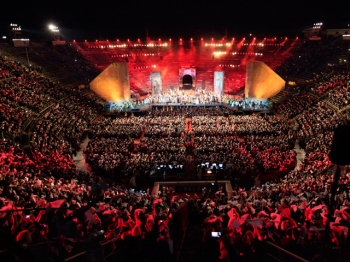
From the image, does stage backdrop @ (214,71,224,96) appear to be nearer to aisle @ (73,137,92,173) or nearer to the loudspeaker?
aisle @ (73,137,92,173)

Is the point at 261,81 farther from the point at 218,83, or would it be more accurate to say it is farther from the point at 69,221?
the point at 69,221

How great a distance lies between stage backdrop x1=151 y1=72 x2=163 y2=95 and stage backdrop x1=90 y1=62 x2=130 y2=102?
4385mm

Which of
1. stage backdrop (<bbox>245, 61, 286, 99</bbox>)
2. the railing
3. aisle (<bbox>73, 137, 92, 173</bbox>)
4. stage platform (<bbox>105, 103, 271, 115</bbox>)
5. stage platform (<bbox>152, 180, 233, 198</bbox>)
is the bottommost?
stage platform (<bbox>152, 180, 233, 198</bbox>)

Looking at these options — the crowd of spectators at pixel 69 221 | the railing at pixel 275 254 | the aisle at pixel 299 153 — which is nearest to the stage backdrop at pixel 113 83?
the aisle at pixel 299 153

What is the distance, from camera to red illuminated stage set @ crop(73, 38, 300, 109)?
138 feet

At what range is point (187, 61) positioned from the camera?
44.8 m

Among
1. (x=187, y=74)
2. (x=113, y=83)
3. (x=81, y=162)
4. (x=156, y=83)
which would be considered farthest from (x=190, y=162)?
(x=187, y=74)

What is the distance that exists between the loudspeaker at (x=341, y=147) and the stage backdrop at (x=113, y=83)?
36490mm

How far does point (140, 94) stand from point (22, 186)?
3409cm

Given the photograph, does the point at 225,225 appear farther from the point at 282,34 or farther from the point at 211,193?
the point at 282,34

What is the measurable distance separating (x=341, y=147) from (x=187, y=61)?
43.9 m

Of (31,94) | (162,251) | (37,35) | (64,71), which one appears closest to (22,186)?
(162,251)

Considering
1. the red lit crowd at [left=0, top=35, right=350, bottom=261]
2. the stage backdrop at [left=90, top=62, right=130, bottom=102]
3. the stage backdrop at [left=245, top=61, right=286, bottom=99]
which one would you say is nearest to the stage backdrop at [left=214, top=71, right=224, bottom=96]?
the stage backdrop at [left=245, top=61, right=286, bottom=99]

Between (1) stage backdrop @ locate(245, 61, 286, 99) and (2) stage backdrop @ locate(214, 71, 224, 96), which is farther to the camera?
(2) stage backdrop @ locate(214, 71, 224, 96)
